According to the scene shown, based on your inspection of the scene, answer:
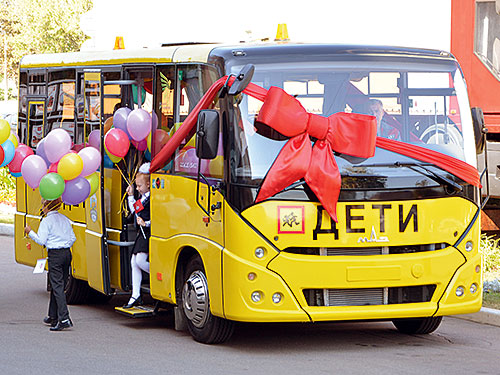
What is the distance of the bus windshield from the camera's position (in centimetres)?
912

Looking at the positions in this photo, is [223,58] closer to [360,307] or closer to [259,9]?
[360,307]

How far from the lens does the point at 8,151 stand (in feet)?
34.6

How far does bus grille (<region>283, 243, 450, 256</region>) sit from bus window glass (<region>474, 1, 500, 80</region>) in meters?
6.93

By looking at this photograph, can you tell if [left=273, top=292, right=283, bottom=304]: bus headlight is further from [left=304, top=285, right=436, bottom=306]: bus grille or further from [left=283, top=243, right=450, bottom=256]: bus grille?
[left=283, top=243, right=450, bottom=256]: bus grille

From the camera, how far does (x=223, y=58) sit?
9.39 meters

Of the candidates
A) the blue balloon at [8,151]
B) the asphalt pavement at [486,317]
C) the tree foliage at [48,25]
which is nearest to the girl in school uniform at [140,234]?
the blue balloon at [8,151]

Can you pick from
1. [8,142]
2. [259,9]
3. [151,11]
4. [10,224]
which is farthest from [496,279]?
[151,11]

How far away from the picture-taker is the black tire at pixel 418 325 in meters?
10.2

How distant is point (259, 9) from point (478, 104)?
1141 cm

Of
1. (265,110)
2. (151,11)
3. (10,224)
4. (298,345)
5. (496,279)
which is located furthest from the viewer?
(151,11)

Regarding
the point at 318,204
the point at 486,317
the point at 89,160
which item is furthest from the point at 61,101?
the point at 486,317

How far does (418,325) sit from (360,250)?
1.49m

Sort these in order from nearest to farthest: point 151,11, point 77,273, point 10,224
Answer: point 77,273
point 10,224
point 151,11

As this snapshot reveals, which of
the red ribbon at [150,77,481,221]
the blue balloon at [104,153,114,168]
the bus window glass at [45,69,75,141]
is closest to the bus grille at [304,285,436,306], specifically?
the red ribbon at [150,77,481,221]
